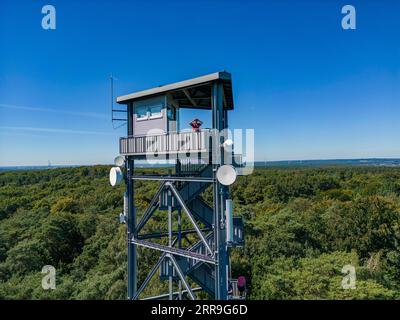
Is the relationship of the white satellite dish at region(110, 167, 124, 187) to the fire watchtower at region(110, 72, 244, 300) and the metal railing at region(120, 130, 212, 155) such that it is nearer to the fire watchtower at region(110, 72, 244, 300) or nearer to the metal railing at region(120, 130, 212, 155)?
the fire watchtower at region(110, 72, 244, 300)

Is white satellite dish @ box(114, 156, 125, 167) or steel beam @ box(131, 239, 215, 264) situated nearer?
steel beam @ box(131, 239, 215, 264)

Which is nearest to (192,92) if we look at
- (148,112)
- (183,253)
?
(148,112)

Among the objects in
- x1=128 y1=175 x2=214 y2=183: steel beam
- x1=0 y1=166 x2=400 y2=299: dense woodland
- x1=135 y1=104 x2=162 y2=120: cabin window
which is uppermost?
x1=135 y1=104 x2=162 y2=120: cabin window

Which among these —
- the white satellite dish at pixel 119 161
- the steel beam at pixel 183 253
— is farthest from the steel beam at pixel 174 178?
the steel beam at pixel 183 253

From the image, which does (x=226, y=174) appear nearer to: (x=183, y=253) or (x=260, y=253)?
(x=183, y=253)

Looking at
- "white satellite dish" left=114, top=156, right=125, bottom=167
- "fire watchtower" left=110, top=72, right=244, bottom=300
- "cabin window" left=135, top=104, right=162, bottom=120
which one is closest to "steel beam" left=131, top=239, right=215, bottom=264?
"fire watchtower" left=110, top=72, right=244, bottom=300

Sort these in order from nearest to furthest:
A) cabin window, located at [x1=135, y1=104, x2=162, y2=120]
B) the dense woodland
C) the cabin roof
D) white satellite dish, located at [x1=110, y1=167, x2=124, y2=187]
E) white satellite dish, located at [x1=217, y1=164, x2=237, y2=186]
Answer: white satellite dish, located at [x1=217, y1=164, x2=237, y2=186]
the cabin roof
cabin window, located at [x1=135, y1=104, x2=162, y2=120]
white satellite dish, located at [x1=110, y1=167, x2=124, y2=187]
the dense woodland
